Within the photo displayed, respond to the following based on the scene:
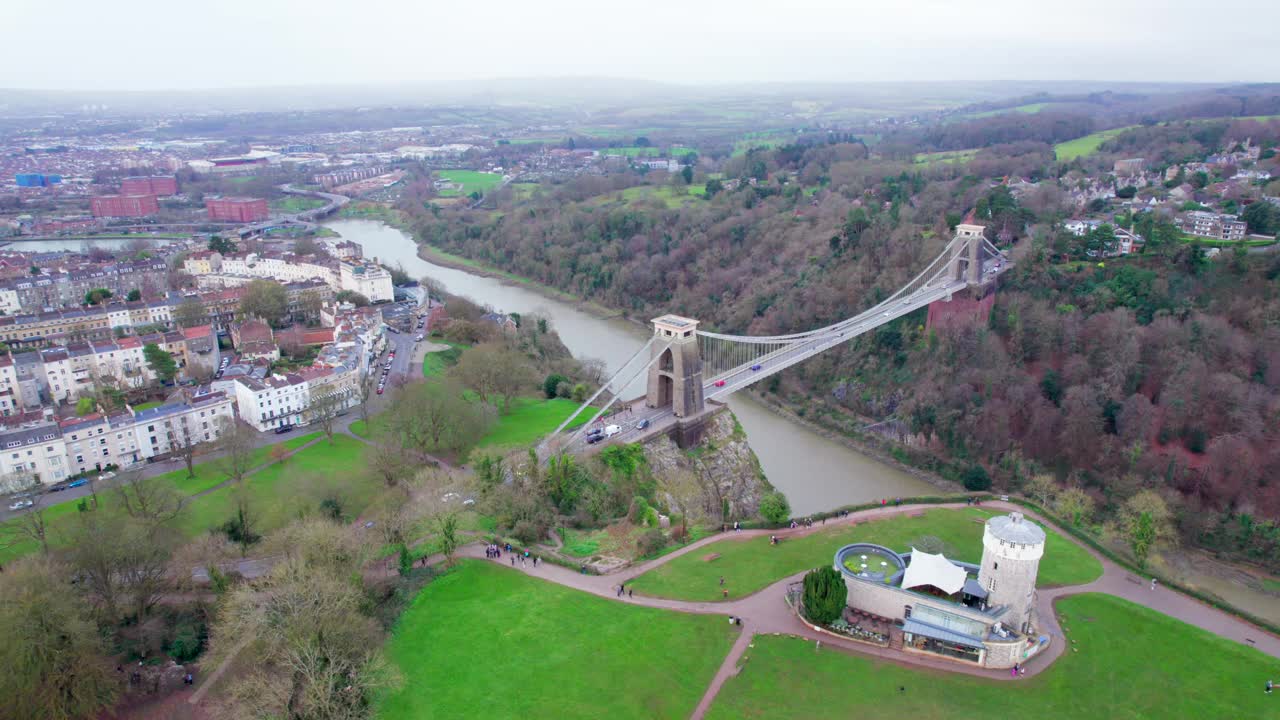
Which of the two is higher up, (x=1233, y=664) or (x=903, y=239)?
(x=903, y=239)

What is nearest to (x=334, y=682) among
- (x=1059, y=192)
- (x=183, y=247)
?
(x=1059, y=192)

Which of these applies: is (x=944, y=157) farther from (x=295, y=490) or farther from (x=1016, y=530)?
(x=295, y=490)

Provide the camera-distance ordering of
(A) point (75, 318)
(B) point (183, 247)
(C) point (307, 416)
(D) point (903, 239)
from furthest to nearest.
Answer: (B) point (183, 247)
(D) point (903, 239)
(A) point (75, 318)
(C) point (307, 416)

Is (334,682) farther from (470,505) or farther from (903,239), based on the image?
(903,239)

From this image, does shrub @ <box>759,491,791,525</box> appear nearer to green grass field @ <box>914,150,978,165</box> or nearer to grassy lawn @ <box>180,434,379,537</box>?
grassy lawn @ <box>180,434,379,537</box>

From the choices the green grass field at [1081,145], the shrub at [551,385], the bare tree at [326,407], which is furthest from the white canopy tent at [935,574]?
the green grass field at [1081,145]

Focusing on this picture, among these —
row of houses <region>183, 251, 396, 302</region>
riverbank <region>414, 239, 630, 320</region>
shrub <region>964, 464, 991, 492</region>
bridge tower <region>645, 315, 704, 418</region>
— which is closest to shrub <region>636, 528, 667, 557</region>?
bridge tower <region>645, 315, 704, 418</region>

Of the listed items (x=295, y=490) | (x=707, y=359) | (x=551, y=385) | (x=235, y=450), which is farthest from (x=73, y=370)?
(x=707, y=359)
